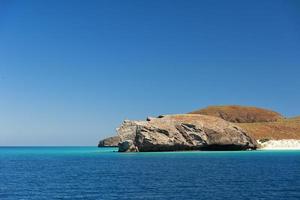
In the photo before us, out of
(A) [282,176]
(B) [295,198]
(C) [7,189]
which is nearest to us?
(B) [295,198]

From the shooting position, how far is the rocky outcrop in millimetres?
161125

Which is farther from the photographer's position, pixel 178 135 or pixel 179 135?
pixel 179 135

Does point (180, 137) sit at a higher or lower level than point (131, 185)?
higher

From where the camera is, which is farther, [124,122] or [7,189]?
[124,122]

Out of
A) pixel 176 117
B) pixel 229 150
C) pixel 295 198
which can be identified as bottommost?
pixel 295 198

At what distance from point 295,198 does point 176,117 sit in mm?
131110

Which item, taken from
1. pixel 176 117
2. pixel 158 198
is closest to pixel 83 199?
pixel 158 198

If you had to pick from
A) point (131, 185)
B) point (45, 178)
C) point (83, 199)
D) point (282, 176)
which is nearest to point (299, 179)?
point (282, 176)

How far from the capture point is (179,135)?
6526 inches

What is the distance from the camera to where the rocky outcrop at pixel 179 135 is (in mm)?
161125

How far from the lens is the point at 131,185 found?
61.4 metres

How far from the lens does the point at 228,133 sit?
172250 millimetres

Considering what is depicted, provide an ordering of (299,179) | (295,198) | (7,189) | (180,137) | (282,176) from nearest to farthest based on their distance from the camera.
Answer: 1. (295,198)
2. (7,189)
3. (299,179)
4. (282,176)
5. (180,137)

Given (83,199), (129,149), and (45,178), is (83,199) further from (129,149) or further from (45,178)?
(129,149)
